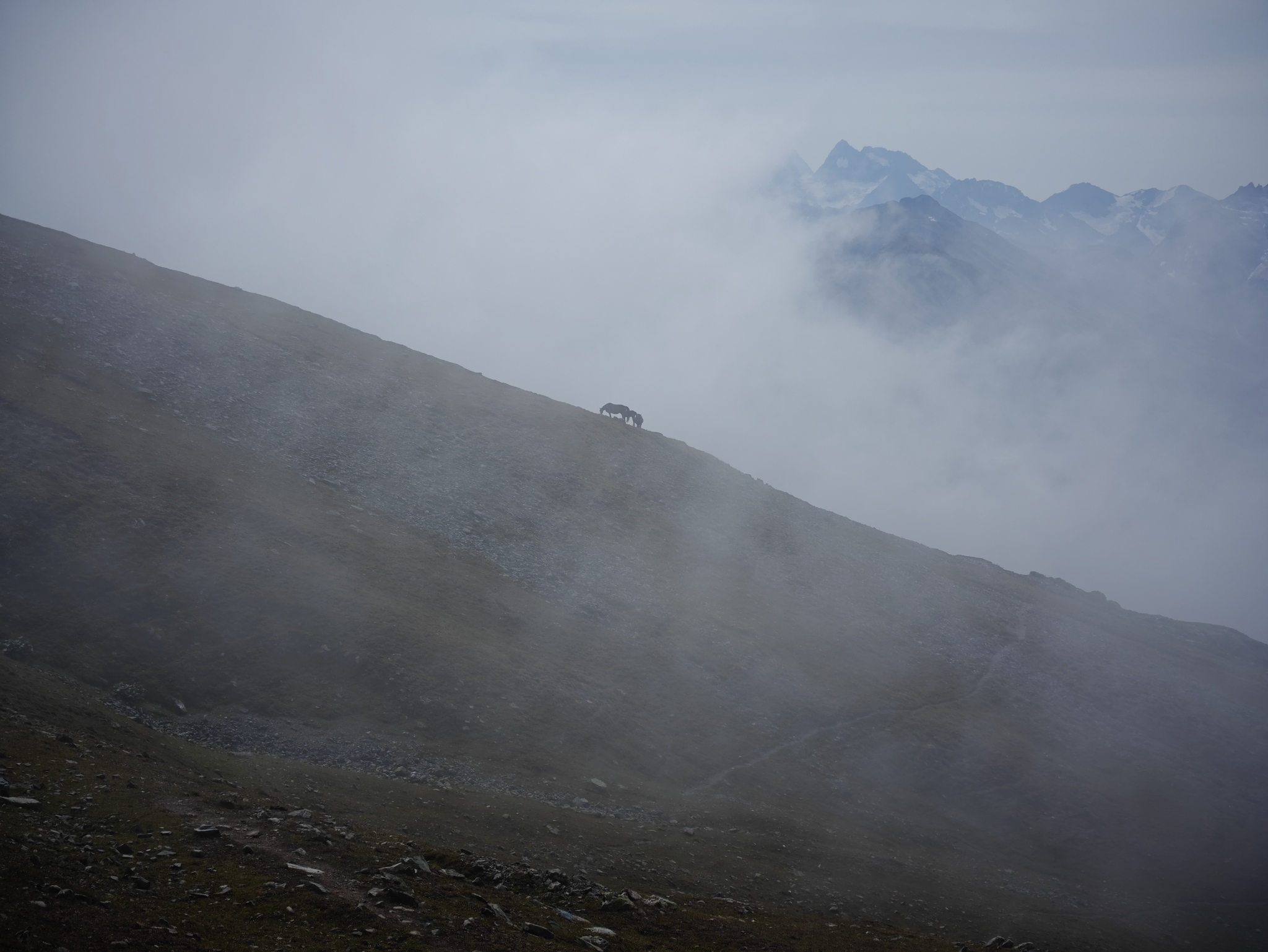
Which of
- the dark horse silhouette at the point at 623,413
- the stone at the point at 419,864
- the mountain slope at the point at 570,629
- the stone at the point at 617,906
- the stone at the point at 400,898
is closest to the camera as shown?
the stone at the point at 400,898

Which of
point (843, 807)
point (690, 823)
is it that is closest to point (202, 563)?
point (690, 823)

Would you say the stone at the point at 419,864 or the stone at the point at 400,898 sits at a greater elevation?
the stone at the point at 400,898

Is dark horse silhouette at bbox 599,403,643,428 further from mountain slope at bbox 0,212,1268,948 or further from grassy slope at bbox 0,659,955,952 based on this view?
grassy slope at bbox 0,659,955,952

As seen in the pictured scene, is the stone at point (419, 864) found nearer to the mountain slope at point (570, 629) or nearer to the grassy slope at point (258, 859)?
the grassy slope at point (258, 859)

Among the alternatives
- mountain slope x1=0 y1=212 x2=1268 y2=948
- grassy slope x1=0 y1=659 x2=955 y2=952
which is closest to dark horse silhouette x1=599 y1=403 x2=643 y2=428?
mountain slope x1=0 y1=212 x2=1268 y2=948

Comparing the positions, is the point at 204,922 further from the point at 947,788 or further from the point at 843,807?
the point at 947,788

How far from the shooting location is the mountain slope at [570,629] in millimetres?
37875

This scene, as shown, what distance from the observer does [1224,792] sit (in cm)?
5825

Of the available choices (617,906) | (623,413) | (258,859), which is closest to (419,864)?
(258,859)

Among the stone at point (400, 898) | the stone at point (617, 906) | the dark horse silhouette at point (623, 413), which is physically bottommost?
the stone at point (617, 906)

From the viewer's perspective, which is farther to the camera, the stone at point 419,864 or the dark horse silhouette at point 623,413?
the dark horse silhouette at point 623,413

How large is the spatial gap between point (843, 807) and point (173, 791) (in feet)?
116

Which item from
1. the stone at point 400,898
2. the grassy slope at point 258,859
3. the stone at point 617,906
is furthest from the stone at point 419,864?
the stone at point 617,906

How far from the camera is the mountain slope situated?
1491 inches
